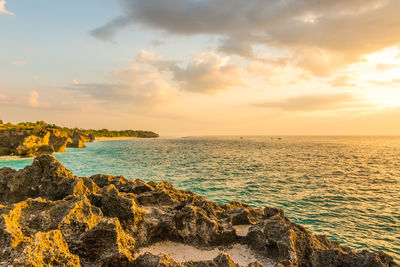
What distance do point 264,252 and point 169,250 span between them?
3.18 meters

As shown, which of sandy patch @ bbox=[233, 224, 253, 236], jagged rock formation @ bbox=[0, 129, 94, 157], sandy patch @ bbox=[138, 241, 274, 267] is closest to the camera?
sandy patch @ bbox=[138, 241, 274, 267]

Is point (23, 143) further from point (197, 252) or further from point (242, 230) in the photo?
point (242, 230)

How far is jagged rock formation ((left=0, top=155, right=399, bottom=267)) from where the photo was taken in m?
5.09

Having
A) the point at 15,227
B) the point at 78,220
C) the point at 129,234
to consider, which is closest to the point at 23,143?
the point at 78,220

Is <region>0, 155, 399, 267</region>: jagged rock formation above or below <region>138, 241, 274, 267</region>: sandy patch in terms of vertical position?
above

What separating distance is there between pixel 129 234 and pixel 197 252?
7.73 ft

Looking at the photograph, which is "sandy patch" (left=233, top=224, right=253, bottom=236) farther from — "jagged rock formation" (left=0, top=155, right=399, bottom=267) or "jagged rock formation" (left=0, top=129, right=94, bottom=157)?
"jagged rock formation" (left=0, top=129, right=94, bottom=157)

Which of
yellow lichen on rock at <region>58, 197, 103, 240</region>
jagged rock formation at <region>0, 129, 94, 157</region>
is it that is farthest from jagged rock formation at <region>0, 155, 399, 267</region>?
jagged rock formation at <region>0, 129, 94, 157</region>

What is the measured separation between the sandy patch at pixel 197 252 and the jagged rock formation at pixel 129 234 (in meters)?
0.04

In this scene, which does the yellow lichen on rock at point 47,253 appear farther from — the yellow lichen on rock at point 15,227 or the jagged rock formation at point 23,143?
the jagged rock formation at point 23,143

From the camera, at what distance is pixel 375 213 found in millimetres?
16141

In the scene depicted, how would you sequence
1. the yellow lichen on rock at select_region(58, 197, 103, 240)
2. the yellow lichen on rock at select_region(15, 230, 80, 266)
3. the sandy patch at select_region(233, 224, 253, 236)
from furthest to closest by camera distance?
the sandy patch at select_region(233, 224, 253, 236), the yellow lichen on rock at select_region(58, 197, 103, 240), the yellow lichen on rock at select_region(15, 230, 80, 266)

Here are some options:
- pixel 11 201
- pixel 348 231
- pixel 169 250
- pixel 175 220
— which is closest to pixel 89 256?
pixel 169 250

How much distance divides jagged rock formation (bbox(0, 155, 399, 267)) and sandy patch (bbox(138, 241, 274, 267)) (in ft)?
0.12
